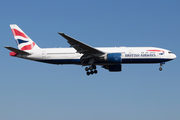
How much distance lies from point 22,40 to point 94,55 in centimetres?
1263

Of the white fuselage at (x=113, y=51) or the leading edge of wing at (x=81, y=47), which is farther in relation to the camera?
the white fuselage at (x=113, y=51)

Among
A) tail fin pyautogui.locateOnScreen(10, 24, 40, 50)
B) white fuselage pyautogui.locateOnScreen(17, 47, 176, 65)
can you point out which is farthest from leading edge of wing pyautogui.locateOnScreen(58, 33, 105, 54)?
tail fin pyautogui.locateOnScreen(10, 24, 40, 50)

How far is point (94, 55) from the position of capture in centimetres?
4244

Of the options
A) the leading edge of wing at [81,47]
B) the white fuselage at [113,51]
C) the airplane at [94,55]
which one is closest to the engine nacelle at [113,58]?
the airplane at [94,55]

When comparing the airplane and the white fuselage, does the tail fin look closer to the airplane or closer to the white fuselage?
the airplane

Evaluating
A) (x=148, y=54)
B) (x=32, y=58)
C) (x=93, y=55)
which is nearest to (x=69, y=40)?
(x=93, y=55)

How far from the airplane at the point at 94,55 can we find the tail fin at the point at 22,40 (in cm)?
96

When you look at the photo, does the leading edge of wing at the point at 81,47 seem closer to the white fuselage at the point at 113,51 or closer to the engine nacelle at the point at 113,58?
the engine nacelle at the point at 113,58

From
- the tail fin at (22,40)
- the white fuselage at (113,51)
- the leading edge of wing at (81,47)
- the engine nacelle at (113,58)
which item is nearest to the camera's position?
the leading edge of wing at (81,47)

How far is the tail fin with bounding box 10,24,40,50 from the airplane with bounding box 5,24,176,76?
3.15 ft

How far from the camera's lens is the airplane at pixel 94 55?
1651 inches

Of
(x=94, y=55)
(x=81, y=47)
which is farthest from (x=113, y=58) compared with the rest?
(x=81, y=47)

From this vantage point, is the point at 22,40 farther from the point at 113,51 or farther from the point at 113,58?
the point at 113,58

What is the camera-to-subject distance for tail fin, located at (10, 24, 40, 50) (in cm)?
4709
